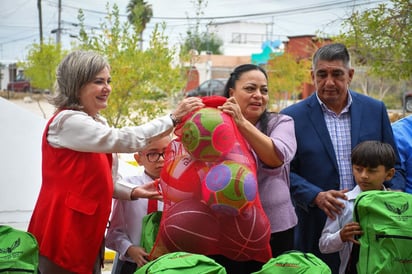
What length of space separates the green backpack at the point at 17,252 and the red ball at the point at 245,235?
777mm

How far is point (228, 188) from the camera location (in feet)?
7.07

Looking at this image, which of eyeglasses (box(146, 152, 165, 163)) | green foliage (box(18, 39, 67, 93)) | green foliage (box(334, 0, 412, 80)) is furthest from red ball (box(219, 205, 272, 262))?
green foliage (box(18, 39, 67, 93))

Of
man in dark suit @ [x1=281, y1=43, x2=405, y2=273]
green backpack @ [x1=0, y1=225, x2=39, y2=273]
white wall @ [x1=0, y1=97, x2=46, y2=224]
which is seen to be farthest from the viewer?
white wall @ [x1=0, y1=97, x2=46, y2=224]

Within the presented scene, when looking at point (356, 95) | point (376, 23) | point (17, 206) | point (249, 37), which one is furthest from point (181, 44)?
point (249, 37)

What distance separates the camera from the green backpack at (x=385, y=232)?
2.27 metres

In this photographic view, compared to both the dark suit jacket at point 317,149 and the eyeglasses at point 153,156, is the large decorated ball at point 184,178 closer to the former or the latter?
the eyeglasses at point 153,156

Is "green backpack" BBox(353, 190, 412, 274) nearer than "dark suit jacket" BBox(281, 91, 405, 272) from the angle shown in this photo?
Yes

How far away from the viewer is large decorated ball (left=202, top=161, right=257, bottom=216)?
216 cm

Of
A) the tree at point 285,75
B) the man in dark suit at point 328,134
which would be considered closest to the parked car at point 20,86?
the tree at point 285,75

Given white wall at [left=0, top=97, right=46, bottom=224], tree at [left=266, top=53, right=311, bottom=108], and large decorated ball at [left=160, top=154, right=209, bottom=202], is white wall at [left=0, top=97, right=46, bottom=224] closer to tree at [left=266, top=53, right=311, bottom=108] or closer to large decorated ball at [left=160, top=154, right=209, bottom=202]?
large decorated ball at [left=160, top=154, right=209, bottom=202]

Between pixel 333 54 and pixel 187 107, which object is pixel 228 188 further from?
pixel 333 54

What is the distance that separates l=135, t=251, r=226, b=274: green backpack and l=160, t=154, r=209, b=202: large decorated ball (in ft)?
1.01

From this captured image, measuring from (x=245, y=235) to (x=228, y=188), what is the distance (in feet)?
0.81

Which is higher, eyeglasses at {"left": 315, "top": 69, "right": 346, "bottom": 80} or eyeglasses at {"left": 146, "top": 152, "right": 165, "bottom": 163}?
eyeglasses at {"left": 315, "top": 69, "right": 346, "bottom": 80}
